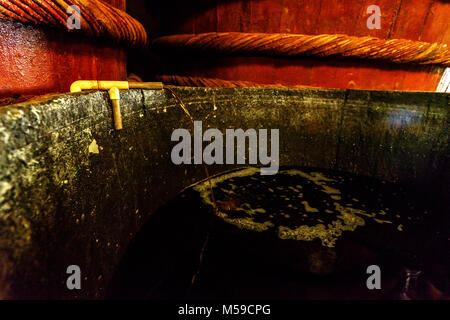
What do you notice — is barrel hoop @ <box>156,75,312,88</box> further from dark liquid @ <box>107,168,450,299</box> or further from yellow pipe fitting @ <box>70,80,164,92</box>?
yellow pipe fitting @ <box>70,80,164,92</box>

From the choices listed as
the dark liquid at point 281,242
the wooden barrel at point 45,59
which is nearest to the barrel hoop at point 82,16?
the wooden barrel at point 45,59

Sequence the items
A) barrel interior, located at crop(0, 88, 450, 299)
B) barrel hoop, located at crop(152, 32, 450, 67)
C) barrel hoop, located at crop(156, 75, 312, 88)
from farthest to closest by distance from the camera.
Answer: barrel hoop, located at crop(156, 75, 312, 88) → barrel hoop, located at crop(152, 32, 450, 67) → barrel interior, located at crop(0, 88, 450, 299)

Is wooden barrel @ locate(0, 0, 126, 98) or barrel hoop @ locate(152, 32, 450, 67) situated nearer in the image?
wooden barrel @ locate(0, 0, 126, 98)

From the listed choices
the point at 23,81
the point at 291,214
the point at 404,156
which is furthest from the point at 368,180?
the point at 23,81

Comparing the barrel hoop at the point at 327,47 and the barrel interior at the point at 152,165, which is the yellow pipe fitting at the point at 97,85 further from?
the barrel hoop at the point at 327,47

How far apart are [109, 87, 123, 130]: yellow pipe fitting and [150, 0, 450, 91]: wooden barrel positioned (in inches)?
53.7

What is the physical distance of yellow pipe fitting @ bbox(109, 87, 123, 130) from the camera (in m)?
1.02

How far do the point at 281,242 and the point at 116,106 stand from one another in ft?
3.46

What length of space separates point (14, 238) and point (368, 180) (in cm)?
217

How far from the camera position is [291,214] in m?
1.50

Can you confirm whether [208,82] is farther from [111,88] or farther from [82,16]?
[111,88]

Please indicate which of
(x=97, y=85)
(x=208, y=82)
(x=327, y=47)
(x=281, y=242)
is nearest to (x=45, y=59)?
(x=97, y=85)

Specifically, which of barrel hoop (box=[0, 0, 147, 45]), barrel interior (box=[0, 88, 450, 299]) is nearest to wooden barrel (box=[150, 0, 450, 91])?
barrel interior (box=[0, 88, 450, 299])
